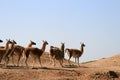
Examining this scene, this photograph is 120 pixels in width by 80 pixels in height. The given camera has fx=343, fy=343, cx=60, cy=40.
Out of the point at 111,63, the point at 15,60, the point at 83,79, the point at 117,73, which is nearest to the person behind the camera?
the point at 83,79

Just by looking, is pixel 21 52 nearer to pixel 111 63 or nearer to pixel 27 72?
pixel 27 72

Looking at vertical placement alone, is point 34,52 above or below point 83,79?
above

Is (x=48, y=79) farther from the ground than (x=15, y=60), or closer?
closer

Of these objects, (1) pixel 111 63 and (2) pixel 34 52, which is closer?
(2) pixel 34 52

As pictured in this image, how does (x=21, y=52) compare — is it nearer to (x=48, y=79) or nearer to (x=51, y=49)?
(x=51, y=49)

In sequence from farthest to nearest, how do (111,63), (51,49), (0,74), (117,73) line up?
1. (111,63)
2. (51,49)
3. (117,73)
4. (0,74)

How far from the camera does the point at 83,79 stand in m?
24.9

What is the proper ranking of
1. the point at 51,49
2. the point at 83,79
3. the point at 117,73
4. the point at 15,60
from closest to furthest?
Answer: the point at 83,79
the point at 117,73
the point at 51,49
the point at 15,60

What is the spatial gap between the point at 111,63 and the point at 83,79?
13037mm

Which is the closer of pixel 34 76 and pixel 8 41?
pixel 34 76

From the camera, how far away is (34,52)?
2802cm

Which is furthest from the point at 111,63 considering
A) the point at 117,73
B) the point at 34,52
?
the point at 34,52

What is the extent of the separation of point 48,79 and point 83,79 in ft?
9.76

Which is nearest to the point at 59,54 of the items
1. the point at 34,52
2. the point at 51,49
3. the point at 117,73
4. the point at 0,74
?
the point at 51,49
